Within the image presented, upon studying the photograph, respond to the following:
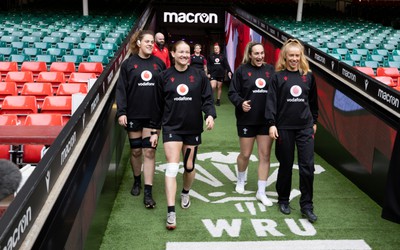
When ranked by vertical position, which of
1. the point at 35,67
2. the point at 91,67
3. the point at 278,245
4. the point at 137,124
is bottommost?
the point at 278,245

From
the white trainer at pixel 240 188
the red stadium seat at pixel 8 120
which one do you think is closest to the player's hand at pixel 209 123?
the white trainer at pixel 240 188

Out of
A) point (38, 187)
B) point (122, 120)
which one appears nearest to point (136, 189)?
point (122, 120)

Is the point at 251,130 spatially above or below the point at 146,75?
below

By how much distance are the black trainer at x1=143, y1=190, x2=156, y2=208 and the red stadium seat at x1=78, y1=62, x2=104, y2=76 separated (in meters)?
4.21

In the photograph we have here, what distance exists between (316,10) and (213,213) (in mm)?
21350

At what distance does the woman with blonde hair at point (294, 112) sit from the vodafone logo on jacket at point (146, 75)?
4.11 feet

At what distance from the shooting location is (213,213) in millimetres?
5820

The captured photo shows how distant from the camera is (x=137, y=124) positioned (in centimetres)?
589

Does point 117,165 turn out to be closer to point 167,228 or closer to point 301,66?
point 167,228

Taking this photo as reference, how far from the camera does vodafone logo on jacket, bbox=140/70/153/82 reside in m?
5.79

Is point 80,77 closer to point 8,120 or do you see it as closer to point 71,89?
point 71,89

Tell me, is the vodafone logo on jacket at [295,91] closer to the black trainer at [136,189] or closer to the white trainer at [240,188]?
the white trainer at [240,188]

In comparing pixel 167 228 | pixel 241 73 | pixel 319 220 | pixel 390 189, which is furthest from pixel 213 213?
Answer: pixel 390 189

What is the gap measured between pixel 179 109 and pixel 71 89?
2.94 meters
